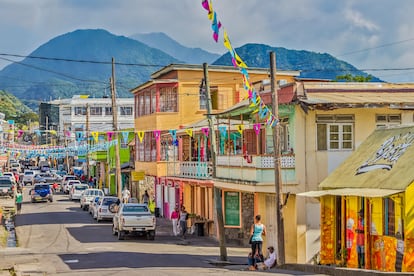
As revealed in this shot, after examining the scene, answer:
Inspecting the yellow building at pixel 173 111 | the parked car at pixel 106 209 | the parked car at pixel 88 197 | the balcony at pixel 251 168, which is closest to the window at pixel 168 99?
the yellow building at pixel 173 111

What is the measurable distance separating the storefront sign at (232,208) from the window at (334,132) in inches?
367

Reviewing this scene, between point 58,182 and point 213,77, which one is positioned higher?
point 213,77

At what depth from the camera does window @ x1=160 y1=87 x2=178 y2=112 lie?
173ft

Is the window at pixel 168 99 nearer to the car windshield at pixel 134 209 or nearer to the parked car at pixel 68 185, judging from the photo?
the car windshield at pixel 134 209

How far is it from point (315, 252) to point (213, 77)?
26.0 m

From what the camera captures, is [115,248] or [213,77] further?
[213,77]

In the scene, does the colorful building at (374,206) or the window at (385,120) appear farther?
the window at (385,120)

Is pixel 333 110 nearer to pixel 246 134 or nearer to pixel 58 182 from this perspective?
pixel 246 134

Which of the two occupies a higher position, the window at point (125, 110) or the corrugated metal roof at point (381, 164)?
the window at point (125, 110)

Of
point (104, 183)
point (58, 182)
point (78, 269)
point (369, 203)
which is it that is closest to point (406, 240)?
point (369, 203)

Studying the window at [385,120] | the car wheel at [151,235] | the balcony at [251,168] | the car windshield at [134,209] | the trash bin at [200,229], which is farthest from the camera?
the trash bin at [200,229]

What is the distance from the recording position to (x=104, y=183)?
8456cm

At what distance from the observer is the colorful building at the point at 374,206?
22.1 metres

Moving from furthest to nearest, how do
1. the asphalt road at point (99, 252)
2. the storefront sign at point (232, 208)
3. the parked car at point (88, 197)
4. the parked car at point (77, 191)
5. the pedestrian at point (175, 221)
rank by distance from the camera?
the parked car at point (77, 191) → the parked car at point (88, 197) → the pedestrian at point (175, 221) → the storefront sign at point (232, 208) → the asphalt road at point (99, 252)
